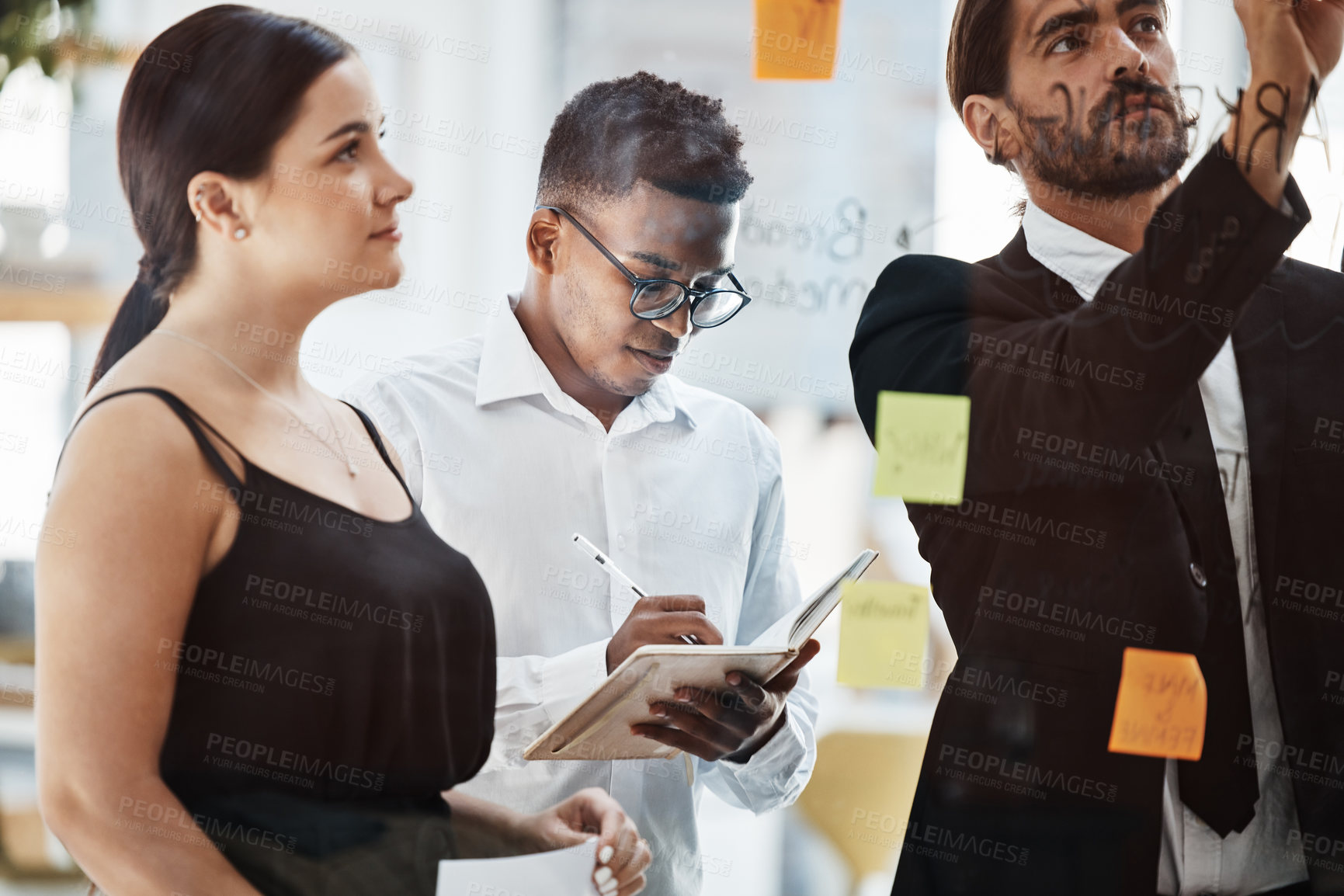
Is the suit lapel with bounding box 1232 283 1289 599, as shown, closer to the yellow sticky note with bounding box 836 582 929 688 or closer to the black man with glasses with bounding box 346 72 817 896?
the yellow sticky note with bounding box 836 582 929 688

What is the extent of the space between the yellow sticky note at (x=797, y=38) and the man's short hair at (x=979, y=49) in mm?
179

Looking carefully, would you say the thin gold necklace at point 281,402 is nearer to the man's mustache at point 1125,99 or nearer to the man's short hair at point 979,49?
the man's short hair at point 979,49

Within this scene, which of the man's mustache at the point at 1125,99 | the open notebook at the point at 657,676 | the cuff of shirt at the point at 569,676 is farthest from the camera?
the man's mustache at the point at 1125,99

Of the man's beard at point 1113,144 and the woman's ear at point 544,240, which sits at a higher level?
the man's beard at point 1113,144

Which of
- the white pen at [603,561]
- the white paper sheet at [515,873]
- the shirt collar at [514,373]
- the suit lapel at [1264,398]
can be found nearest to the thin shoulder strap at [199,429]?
the shirt collar at [514,373]

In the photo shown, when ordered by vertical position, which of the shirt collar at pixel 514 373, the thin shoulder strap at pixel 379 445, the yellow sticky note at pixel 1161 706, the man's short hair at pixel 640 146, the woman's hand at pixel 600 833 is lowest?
the woman's hand at pixel 600 833

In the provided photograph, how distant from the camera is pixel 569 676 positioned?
1471 mm

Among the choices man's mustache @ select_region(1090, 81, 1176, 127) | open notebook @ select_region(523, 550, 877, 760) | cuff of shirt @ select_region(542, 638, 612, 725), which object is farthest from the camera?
man's mustache @ select_region(1090, 81, 1176, 127)

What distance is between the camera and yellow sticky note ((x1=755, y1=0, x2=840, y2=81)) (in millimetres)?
1547

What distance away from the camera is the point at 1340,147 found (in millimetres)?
1657

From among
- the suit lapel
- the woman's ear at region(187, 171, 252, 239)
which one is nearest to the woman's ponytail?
the woman's ear at region(187, 171, 252, 239)

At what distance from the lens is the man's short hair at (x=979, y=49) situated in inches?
61.8

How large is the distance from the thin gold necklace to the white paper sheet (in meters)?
0.56

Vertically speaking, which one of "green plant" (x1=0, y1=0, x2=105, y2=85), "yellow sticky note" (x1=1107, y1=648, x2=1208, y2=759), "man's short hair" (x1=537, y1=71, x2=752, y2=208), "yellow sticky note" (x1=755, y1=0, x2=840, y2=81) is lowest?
"yellow sticky note" (x1=1107, y1=648, x2=1208, y2=759)
